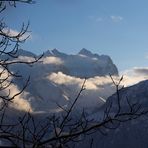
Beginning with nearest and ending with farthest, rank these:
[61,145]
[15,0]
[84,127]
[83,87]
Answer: [61,145] < [84,127] < [83,87] < [15,0]

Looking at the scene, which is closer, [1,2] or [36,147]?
[36,147]

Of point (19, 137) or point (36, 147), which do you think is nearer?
point (36, 147)

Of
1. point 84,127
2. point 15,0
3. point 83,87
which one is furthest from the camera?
point 15,0

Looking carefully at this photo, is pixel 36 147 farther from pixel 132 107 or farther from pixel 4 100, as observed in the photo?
pixel 4 100

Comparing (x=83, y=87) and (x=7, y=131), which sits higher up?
(x=83, y=87)

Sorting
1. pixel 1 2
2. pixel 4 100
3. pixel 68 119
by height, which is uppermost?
pixel 1 2

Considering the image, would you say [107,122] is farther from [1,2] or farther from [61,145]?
[1,2]

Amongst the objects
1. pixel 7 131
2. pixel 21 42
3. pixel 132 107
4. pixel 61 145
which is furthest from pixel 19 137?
pixel 21 42

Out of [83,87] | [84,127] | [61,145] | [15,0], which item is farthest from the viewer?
[15,0]

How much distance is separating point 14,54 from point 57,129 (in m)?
3.12

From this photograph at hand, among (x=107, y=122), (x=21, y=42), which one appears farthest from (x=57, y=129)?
(x=21, y=42)

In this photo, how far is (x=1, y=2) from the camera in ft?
32.8

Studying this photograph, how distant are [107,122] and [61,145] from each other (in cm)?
103

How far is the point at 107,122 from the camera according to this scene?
8023 mm
